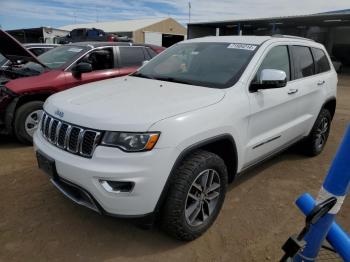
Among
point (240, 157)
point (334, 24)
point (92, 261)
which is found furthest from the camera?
point (334, 24)

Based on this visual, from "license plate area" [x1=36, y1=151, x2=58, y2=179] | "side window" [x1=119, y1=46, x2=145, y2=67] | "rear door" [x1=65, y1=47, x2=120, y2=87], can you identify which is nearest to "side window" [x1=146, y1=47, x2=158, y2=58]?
"side window" [x1=119, y1=46, x2=145, y2=67]

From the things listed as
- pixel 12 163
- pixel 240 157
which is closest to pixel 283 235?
pixel 240 157

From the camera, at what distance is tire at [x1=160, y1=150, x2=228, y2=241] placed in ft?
8.48

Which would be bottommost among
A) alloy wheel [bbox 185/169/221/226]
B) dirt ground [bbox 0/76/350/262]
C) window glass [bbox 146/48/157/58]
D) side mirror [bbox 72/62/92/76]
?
dirt ground [bbox 0/76/350/262]

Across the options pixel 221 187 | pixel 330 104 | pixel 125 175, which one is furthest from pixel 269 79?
pixel 330 104

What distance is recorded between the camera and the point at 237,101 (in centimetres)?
306

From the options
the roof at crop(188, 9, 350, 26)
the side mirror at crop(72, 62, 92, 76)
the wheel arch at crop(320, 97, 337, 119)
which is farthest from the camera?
the roof at crop(188, 9, 350, 26)

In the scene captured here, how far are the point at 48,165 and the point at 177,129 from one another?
1.16 m

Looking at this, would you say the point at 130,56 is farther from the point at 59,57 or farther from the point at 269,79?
the point at 269,79

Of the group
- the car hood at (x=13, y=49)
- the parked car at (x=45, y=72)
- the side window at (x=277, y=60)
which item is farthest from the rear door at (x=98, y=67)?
the side window at (x=277, y=60)

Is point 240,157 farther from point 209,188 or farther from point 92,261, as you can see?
point 92,261

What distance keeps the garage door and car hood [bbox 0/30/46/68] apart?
126ft

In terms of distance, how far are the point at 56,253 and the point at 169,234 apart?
939 millimetres

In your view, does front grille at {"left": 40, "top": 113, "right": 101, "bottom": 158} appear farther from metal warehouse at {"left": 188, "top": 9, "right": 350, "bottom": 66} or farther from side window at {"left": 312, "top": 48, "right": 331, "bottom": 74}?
metal warehouse at {"left": 188, "top": 9, "right": 350, "bottom": 66}
